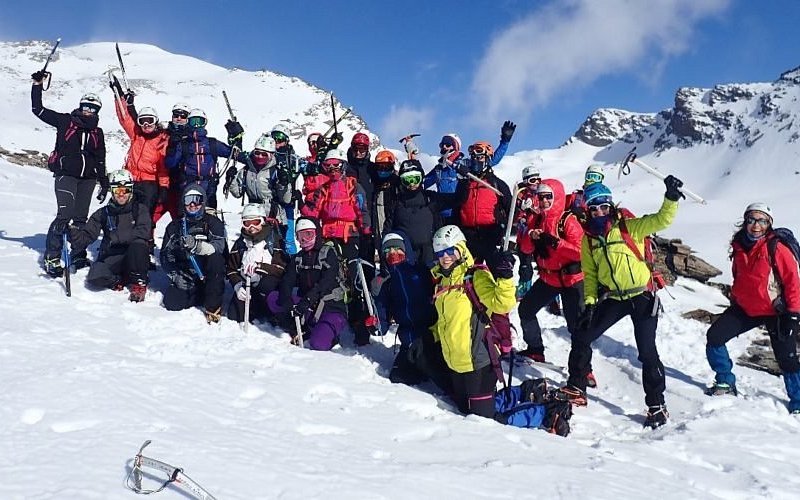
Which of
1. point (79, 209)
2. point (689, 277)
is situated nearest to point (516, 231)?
point (79, 209)

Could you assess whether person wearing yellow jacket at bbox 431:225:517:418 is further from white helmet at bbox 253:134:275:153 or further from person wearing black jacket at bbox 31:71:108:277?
person wearing black jacket at bbox 31:71:108:277

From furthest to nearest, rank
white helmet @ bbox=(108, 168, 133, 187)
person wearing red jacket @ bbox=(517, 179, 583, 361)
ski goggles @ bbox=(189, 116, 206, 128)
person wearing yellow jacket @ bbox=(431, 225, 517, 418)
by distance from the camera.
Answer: ski goggles @ bbox=(189, 116, 206, 128) < white helmet @ bbox=(108, 168, 133, 187) < person wearing red jacket @ bbox=(517, 179, 583, 361) < person wearing yellow jacket @ bbox=(431, 225, 517, 418)

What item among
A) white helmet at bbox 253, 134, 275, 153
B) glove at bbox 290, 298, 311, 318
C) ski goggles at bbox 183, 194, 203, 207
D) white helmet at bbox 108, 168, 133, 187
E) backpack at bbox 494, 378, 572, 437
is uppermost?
white helmet at bbox 253, 134, 275, 153

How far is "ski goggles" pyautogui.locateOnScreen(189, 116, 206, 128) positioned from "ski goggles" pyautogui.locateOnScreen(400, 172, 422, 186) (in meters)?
3.46

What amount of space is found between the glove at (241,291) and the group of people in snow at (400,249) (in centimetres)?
3

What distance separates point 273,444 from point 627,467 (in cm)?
294

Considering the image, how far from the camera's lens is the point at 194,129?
28.6 ft

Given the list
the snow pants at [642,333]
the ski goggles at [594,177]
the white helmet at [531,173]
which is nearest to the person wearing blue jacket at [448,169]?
the white helmet at [531,173]

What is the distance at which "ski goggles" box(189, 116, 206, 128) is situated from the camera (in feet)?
28.7

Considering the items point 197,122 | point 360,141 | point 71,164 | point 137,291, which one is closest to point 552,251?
point 360,141

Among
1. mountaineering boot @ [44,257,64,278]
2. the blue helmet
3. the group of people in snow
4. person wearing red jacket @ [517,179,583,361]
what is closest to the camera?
the group of people in snow

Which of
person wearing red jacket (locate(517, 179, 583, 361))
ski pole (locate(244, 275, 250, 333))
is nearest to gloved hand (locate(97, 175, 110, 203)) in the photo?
ski pole (locate(244, 275, 250, 333))

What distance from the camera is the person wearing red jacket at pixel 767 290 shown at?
6238mm

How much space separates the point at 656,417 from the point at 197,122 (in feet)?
25.5
